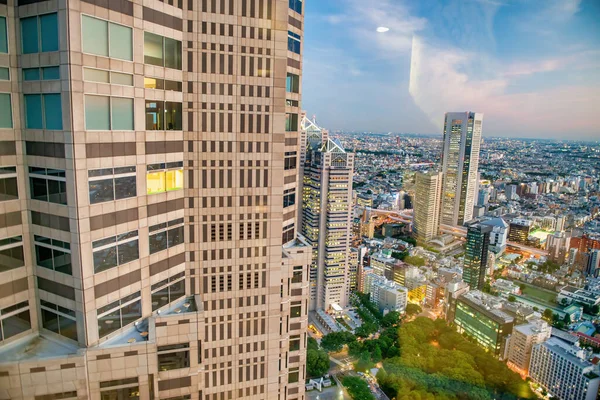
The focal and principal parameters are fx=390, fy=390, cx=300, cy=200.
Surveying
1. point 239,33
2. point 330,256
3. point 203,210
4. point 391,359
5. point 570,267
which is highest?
point 239,33

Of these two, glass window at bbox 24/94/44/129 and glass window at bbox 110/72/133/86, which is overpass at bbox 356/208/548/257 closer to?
glass window at bbox 110/72/133/86

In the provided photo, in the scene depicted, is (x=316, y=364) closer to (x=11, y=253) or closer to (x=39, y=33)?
(x=11, y=253)

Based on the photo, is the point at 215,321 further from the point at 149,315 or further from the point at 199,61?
the point at 199,61

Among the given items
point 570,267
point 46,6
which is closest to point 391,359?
point 570,267

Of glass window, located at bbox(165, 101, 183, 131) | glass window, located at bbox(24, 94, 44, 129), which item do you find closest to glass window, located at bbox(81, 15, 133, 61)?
glass window, located at bbox(24, 94, 44, 129)

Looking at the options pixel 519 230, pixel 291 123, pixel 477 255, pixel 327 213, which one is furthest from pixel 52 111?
pixel 327 213

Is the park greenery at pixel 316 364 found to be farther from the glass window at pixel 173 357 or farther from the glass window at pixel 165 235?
the glass window at pixel 165 235
